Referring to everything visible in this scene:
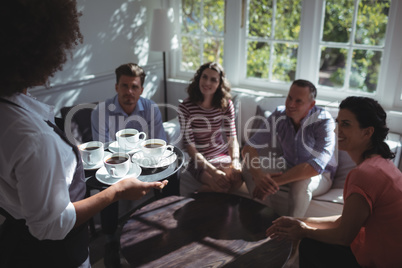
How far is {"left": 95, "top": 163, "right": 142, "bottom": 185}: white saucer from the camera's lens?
1467 millimetres

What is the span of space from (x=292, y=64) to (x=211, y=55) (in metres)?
0.83

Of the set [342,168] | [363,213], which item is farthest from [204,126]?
[363,213]

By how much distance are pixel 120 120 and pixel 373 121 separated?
1.57 meters

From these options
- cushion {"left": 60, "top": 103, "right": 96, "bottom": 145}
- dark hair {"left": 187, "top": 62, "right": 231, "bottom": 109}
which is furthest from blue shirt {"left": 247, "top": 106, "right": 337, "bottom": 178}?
cushion {"left": 60, "top": 103, "right": 96, "bottom": 145}

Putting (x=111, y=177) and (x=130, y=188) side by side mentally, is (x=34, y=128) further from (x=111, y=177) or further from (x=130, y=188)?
(x=111, y=177)

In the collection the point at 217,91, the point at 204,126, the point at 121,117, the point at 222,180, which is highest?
the point at 217,91

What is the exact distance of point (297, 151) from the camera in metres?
2.30

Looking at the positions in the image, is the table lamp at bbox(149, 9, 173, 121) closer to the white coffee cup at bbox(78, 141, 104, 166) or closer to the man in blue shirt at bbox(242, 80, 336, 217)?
the man in blue shirt at bbox(242, 80, 336, 217)

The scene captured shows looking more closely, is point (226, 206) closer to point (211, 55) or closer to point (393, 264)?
point (393, 264)

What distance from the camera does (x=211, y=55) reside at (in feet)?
11.6

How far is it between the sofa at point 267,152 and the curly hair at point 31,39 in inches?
67.4

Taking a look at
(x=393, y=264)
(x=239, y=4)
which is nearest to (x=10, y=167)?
(x=393, y=264)

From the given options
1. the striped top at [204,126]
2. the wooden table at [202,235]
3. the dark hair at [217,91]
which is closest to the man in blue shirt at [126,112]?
the striped top at [204,126]

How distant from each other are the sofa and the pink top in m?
0.88
